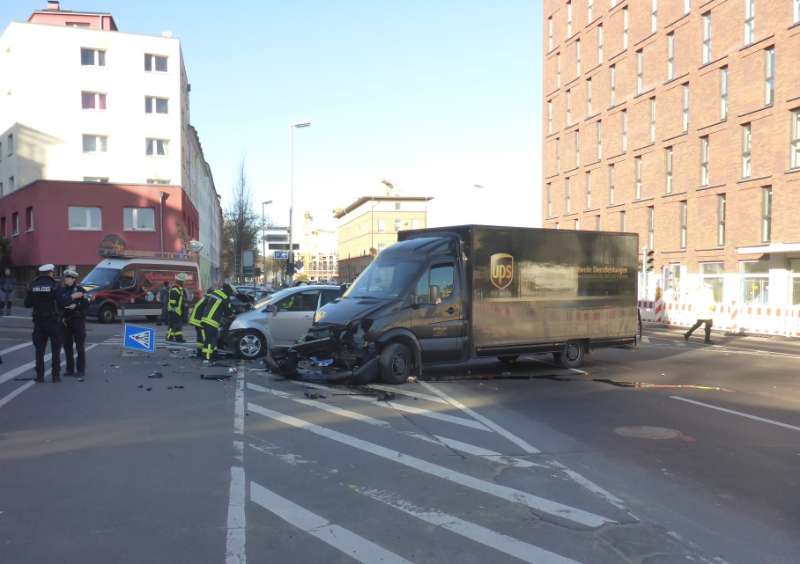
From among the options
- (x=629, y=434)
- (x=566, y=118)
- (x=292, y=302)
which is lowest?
(x=629, y=434)

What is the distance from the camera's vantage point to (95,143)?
39000 mm

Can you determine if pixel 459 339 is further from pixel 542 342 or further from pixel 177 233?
pixel 177 233

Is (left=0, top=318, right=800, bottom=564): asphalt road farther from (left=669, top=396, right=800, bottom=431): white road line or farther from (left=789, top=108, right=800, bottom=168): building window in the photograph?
(left=789, top=108, right=800, bottom=168): building window

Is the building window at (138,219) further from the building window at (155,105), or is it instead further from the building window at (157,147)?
the building window at (155,105)

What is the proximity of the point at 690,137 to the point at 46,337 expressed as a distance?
31.9 metres

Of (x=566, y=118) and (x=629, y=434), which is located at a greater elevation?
(x=566, y=118)

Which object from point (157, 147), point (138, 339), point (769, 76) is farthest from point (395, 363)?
point (157, 147)

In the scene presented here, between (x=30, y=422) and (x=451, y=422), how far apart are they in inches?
190

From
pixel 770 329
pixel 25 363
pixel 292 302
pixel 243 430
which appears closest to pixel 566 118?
pixel 770 329

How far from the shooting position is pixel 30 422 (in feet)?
25.5

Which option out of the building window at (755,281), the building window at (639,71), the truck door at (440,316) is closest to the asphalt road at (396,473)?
the truck door at (440,316)

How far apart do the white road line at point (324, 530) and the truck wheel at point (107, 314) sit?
22.4 m

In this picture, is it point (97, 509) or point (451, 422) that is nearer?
point (97, 509)

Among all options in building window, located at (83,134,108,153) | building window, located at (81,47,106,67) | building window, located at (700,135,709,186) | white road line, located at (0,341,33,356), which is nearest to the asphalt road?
white road line, located at (0,341,33,356)
